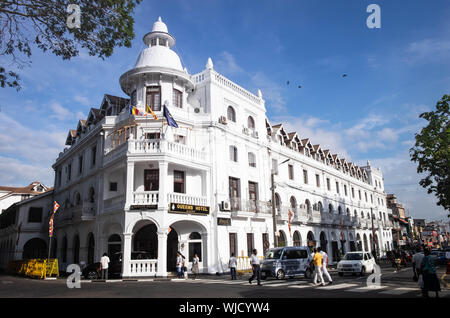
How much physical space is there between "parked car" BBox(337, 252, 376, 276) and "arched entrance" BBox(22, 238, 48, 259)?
3237 cm

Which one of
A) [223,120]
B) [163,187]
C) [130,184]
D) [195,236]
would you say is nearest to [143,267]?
[163,187]

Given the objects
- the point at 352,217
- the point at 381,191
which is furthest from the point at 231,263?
the point at 381,191

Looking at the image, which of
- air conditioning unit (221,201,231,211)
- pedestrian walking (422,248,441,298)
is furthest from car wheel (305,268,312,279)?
pedestrian walking (422,248,441,298)

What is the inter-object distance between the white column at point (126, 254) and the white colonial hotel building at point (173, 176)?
0.06 meters

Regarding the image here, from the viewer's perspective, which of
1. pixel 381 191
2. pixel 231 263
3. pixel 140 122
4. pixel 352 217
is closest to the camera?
pixel 231 263

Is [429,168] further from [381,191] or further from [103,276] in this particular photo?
[381,191]

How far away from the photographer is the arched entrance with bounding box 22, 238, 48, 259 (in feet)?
125

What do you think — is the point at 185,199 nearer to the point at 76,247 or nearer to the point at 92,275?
the point at 92,275

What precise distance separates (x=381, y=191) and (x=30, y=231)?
5760 cm

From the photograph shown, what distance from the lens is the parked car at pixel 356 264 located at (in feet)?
68.2

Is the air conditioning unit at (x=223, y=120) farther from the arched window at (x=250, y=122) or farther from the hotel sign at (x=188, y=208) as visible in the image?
the hotel sign at (x=188, y=208)

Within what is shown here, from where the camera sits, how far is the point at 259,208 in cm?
2773

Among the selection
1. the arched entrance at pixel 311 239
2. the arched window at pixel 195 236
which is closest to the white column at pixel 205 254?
the arched window at pixel 195 236

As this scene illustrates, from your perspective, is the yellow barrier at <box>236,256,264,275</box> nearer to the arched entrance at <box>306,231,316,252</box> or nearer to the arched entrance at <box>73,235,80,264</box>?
the arched entrance at <box>306,231,316,252</box>
